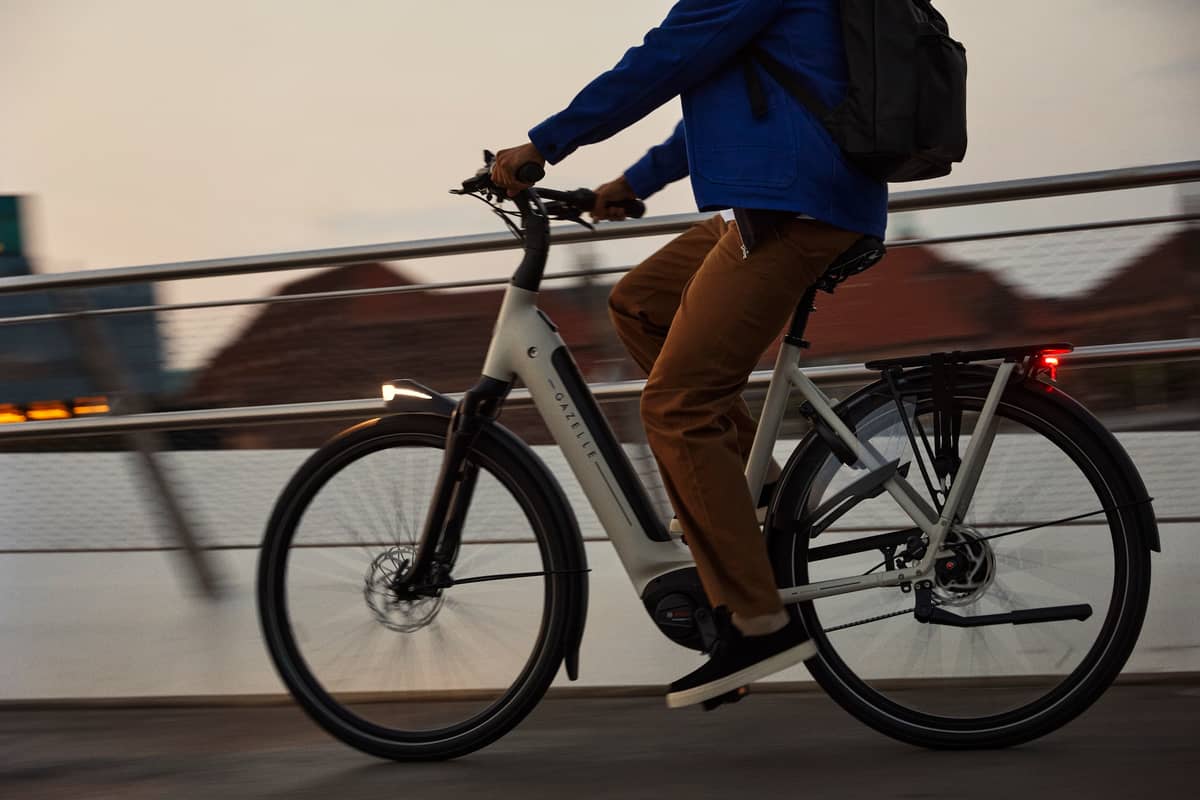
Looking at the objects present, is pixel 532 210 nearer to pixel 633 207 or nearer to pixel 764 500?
pixel 633 207

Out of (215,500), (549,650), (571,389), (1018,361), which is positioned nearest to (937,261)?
(1018,361)

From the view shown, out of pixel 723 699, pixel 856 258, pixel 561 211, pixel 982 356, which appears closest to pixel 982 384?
pixel 982 356

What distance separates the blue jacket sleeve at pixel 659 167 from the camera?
3123mm

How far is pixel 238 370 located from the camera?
444 cm

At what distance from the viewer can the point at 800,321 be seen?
9.60 feet

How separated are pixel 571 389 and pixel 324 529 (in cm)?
67

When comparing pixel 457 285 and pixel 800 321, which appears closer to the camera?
pixel 800 321

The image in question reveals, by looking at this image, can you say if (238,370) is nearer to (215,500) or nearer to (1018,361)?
(215,500)

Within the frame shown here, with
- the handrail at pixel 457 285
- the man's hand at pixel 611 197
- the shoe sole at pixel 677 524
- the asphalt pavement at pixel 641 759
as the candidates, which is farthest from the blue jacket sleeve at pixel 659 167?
the asphalt pavement at pixel 641 759

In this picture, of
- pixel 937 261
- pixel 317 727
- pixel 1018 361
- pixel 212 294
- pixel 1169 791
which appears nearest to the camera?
pixel 1169 791

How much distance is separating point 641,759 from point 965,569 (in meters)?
0.81

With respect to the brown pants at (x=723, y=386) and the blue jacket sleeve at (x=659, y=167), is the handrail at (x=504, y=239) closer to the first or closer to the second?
the blue jacket sleeve at (x=659, y=167)

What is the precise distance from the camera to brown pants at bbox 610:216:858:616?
273 cm

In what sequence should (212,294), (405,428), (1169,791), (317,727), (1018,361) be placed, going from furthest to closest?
(212,294) < (317,727) < (405,428) < (1018,361) < (1169,791)
